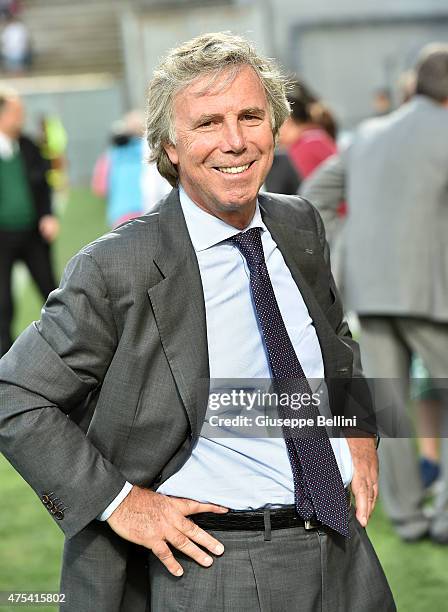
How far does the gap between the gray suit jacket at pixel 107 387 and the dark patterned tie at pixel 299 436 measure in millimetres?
154

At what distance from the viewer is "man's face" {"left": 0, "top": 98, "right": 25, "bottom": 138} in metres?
9.19

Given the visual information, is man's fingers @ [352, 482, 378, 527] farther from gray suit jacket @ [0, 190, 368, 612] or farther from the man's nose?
the man's nose

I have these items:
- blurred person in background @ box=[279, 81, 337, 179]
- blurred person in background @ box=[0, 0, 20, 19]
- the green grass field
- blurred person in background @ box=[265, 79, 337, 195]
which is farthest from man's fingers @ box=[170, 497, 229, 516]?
blurred person in background @ box=[0, 0, 20, 19]

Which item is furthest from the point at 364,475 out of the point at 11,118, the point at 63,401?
the point at 11,118

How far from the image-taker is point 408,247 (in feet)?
16.6

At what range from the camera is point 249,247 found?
8.93 ft

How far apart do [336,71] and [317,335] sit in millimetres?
25283

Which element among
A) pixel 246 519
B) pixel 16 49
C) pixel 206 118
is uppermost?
pixel 206 118

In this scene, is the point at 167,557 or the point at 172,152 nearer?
the point at 167,557

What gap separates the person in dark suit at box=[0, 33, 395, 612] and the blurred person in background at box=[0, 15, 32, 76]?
28322 mm

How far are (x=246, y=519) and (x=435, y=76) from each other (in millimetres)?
3004

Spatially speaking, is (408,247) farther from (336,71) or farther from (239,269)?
(336,71)

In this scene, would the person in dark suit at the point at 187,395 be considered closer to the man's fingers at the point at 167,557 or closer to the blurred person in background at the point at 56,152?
the man's fingers at the point at 167,557

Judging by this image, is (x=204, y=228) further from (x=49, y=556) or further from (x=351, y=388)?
(x=49, y=556)
